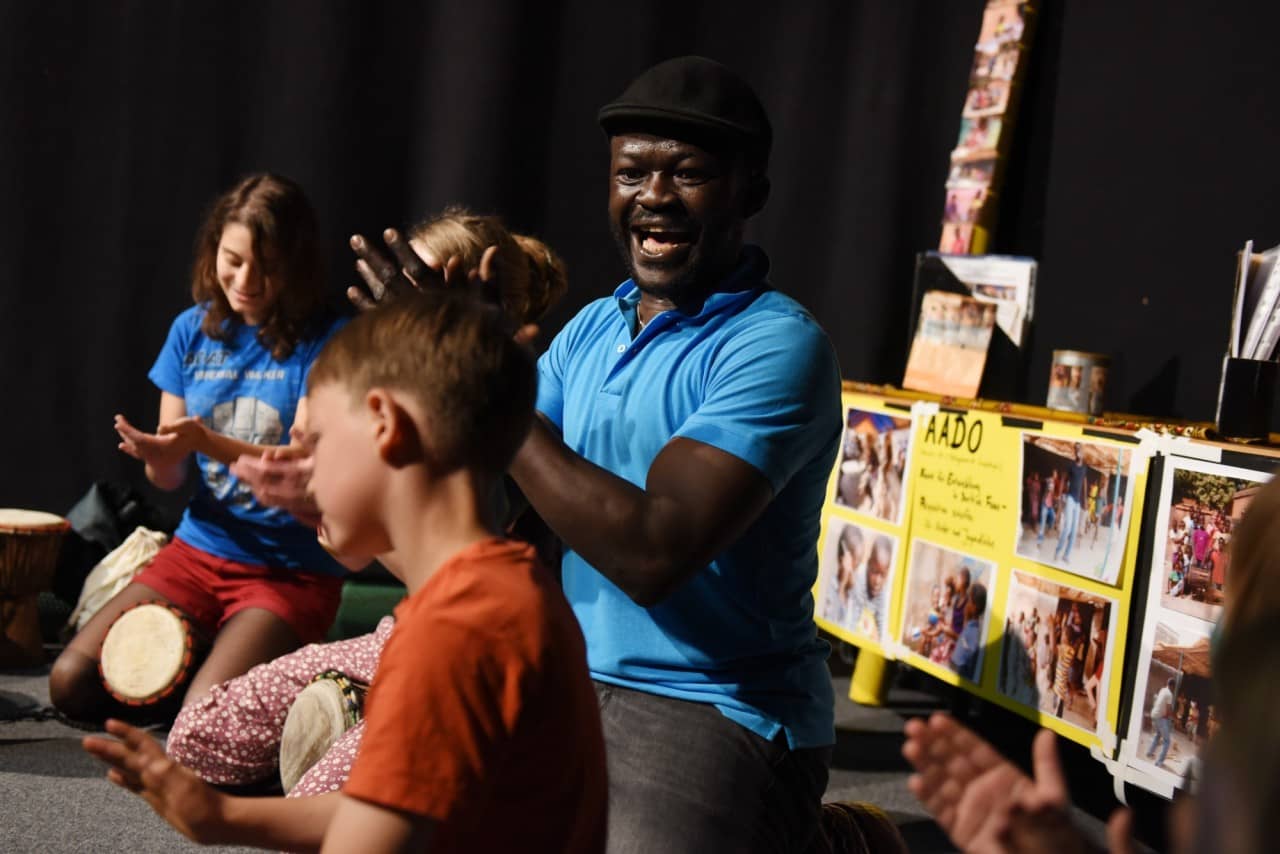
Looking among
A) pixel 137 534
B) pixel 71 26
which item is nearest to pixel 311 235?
pixel 137 534

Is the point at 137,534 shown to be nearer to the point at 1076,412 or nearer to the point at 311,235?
the point at 311,235

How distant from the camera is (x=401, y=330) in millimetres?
1127

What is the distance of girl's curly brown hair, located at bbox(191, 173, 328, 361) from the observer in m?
2.91

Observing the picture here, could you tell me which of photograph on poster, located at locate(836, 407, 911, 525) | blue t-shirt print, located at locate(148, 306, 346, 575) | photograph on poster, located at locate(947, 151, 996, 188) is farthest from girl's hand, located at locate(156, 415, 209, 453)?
photograph on poster, located at locate(947, 151, 996, 188)

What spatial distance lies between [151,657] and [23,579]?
0.61m

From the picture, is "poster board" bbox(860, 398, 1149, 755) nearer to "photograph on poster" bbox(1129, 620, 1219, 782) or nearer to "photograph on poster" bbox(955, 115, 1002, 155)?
"photograph on poster" bbox(1129, 620, 1219, 782)

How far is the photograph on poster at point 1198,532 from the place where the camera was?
227 centimetres

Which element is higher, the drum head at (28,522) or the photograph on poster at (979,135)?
the photograph on poster at (979,135)

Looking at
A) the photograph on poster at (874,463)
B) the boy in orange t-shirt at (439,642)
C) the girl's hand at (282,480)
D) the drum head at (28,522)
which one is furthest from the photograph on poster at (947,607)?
the drum head at (28,522)

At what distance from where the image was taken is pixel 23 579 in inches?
127

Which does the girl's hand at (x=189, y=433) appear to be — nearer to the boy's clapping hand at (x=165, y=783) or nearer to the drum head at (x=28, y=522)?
the drum head at (x=28, y=522)

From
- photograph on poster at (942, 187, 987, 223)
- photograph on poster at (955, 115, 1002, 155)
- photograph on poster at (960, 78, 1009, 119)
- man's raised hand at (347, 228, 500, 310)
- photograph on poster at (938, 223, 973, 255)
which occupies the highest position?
photograph on poster at (960, 78, 1009, 119)

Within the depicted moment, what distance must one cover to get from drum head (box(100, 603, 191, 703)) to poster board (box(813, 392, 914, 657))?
1359 mm

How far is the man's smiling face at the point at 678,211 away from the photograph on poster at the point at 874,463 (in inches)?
56.6
